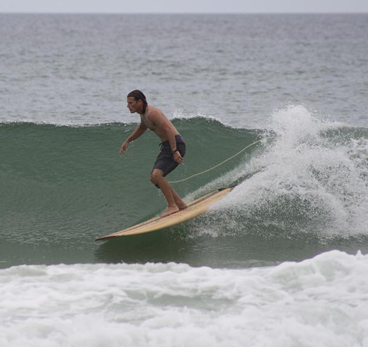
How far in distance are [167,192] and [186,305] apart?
7.67 ft

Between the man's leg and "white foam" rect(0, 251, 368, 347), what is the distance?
125 centimetres

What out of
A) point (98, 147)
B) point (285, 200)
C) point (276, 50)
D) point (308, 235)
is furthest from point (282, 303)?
point (276, 50)

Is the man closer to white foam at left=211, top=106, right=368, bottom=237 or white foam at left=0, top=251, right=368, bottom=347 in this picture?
white foam at left=211, top=106, right=368, bottom=237

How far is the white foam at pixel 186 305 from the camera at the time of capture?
5695 mm

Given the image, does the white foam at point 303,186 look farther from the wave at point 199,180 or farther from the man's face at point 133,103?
the man's face at point 133,103

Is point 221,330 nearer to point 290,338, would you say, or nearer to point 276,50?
point 290,338

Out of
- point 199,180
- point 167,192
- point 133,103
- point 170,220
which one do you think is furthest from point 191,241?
point 199,180

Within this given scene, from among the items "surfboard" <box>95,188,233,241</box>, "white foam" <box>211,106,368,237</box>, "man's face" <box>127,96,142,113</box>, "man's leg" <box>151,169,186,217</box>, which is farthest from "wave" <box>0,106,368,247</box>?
"man's face" <box>127,96,142,113</box>

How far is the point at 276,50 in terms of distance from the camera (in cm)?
5394

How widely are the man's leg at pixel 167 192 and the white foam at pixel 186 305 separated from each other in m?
1.25

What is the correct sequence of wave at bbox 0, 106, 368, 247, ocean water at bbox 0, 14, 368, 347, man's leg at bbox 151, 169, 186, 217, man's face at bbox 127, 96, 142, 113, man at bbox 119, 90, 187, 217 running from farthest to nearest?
1. wave at bbox 0, 106, 368, 247
2. man's leg at bbox 151, 169, 186, 217
3. man at bbox 119, 90, 187, 217
4. man's face at bbox 127, 96, 142, 113
5. ocean water at bbox 0, 14, 368, 347

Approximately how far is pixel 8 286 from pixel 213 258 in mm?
2415

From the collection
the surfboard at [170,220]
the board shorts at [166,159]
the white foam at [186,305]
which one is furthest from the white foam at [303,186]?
the white foam at [186,305]

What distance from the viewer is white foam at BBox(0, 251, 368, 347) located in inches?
224
